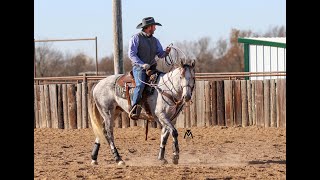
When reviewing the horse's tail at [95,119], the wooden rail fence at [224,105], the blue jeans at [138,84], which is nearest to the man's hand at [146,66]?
the blue jeans at [138,84]

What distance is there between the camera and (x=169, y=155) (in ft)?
45.6

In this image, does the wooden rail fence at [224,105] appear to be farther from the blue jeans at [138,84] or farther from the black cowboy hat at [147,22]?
the black cowboy hat at [147,22]

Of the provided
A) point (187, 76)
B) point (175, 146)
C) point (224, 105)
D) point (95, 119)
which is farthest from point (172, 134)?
point (224, 105)

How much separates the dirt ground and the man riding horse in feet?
4.03

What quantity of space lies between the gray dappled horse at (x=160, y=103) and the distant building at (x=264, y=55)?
14561 millimetres

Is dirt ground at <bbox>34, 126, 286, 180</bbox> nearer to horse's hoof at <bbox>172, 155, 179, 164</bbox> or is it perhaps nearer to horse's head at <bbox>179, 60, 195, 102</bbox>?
horse's hoof at <bbox>172, 155, 179, 164</bbox>

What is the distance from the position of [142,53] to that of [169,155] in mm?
2401

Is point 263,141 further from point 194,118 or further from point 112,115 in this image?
point 112,115

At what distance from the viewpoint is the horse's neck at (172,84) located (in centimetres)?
1228

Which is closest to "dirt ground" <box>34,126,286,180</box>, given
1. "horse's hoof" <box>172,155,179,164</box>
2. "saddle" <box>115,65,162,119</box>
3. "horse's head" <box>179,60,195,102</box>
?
"horse's hoof" <box>172,155,179,164</box>

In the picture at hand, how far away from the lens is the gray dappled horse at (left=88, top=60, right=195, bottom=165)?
39.3 feet

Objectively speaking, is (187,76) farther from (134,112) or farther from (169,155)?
(169,155)
